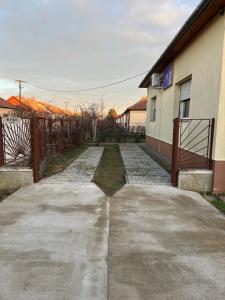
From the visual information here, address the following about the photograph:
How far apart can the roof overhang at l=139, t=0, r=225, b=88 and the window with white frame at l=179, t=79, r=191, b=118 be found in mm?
1210

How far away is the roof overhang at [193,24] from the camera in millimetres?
5090

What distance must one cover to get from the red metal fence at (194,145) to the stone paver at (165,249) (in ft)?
3.82

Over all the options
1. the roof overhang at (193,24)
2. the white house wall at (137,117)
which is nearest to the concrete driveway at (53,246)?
the roof overhang at (193,24)

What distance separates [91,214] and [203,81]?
454cm

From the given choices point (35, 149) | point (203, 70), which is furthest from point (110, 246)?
point (203, 70)

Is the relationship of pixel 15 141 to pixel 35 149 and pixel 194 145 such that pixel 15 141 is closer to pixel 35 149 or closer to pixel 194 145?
pixel 35 149

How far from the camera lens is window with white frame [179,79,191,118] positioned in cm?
807

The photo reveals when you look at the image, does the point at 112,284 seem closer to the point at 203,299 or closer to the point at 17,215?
the point at 203,299

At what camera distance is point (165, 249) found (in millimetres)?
2990

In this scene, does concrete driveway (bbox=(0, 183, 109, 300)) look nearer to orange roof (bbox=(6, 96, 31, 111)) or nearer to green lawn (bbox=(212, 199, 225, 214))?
green lawn (bbox=(212, 199, 225, 214))

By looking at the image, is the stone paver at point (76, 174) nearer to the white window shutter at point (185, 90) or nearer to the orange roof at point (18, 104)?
the white window shutter at point (185, 90)

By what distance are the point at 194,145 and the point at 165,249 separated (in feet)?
14.4

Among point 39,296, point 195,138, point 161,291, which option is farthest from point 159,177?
point 39,296

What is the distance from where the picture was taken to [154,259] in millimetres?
2762
